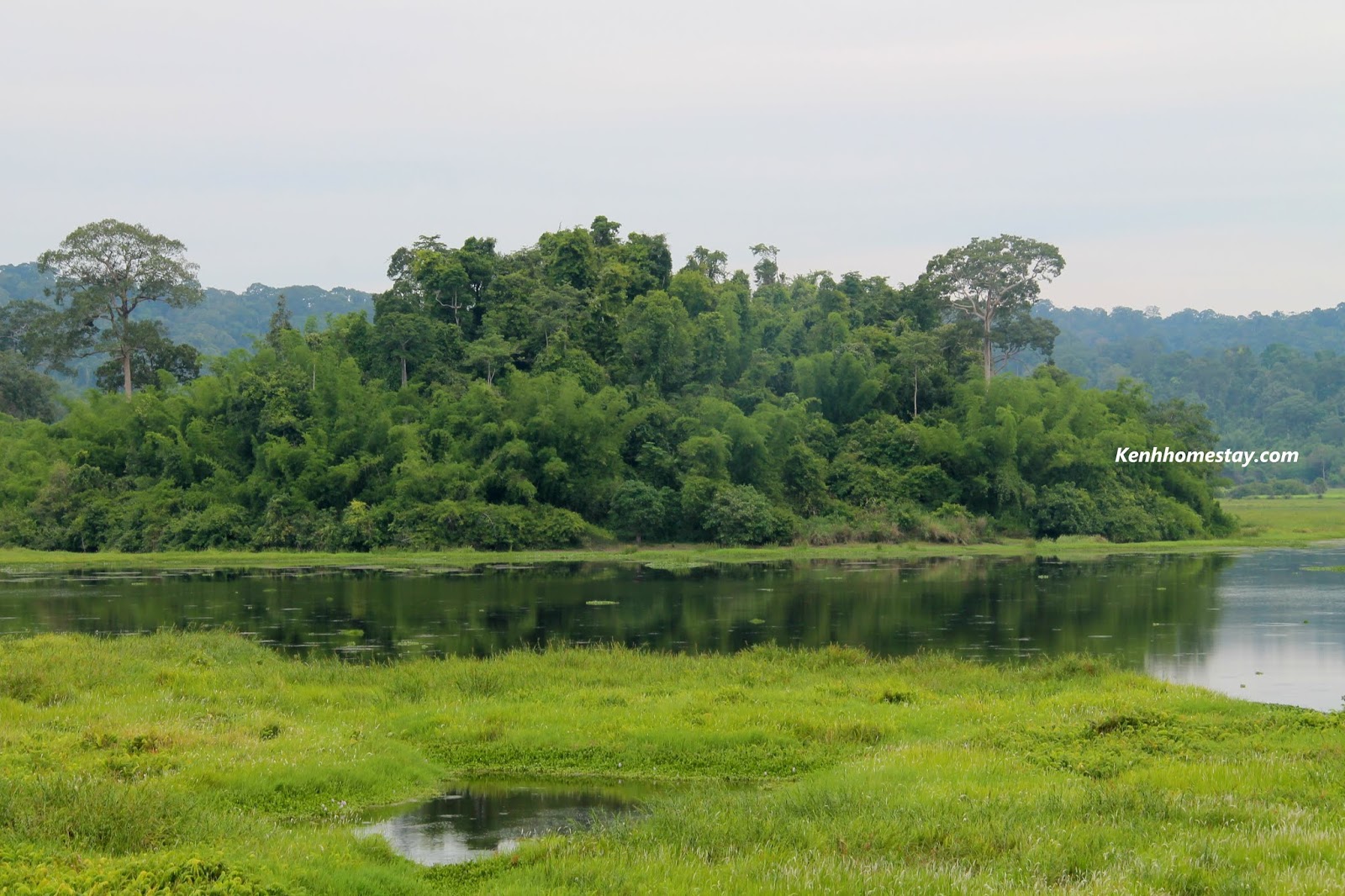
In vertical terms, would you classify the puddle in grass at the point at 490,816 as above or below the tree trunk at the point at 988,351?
below

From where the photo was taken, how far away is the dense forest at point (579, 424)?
Answer: 66312 mm

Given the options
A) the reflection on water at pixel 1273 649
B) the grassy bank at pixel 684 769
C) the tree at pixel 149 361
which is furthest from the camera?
the tree at pixel 149 361

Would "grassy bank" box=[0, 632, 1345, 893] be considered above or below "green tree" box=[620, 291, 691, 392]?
below

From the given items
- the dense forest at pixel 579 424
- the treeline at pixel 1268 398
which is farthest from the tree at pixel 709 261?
the treeline at pixel 1268 398

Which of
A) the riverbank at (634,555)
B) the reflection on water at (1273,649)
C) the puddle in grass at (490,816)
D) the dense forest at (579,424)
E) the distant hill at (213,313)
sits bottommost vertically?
the riverbank at (634,555)

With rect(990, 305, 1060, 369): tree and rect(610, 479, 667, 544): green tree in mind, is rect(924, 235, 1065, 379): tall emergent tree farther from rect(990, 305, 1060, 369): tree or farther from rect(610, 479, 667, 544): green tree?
rect(610, 479, 667, 544): green tree

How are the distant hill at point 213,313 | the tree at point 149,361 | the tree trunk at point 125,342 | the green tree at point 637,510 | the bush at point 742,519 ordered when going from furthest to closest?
the distant hill at point 213,313, the tree at point 149,361, the tree trunk at point 125,342, the green tree at point 637,510, the bush at point 742,519

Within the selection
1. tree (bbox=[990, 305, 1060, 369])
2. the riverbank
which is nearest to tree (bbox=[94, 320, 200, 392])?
the riverbank

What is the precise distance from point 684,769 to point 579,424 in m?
51.1

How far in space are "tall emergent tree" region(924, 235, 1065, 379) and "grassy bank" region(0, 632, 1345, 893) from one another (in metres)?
65.8

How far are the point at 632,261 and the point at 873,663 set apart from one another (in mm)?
61626

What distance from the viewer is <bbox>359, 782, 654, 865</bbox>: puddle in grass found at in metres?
13.8

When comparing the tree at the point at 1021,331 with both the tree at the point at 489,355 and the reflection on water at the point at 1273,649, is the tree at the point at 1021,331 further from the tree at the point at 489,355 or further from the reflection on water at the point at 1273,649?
the reflection on water at the point at 1273,649

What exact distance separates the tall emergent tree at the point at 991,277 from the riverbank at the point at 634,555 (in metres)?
21.2
